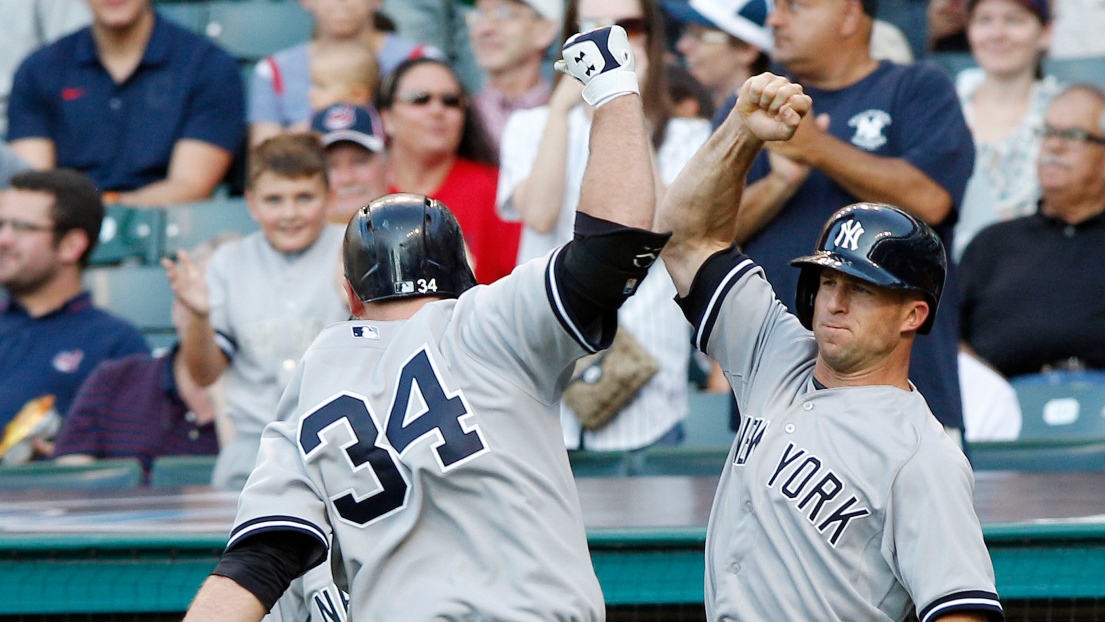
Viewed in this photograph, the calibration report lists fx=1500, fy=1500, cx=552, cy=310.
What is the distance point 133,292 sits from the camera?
20.0 feet

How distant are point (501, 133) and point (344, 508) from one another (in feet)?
12.0

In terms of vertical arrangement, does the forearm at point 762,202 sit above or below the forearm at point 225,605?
above

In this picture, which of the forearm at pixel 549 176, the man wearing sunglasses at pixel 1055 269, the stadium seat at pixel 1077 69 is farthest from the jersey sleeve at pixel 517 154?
the stadium seat at pixel 1077 69

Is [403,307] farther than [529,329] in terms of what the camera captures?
Yes

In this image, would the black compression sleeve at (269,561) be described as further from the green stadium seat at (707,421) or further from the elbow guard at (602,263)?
the green stadium seat at (707,421)

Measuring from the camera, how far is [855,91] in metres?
3.77

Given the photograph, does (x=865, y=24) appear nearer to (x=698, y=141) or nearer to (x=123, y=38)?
(x=698, y=141)

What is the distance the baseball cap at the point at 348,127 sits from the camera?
5449 millimetres

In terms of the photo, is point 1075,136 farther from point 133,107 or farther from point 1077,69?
point 133,107

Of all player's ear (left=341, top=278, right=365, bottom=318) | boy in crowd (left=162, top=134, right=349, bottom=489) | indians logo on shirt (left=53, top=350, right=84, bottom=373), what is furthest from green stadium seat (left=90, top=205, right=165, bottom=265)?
player's ear (left=341, top=278, right=365, bottom=318)

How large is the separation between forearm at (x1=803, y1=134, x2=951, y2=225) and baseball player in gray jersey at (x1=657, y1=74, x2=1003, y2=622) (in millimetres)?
819

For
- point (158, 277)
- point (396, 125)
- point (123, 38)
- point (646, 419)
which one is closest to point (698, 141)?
point (646, 419)

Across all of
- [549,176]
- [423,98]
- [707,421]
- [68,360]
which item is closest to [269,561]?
[549,176]

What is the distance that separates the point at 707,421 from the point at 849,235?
2.60m
